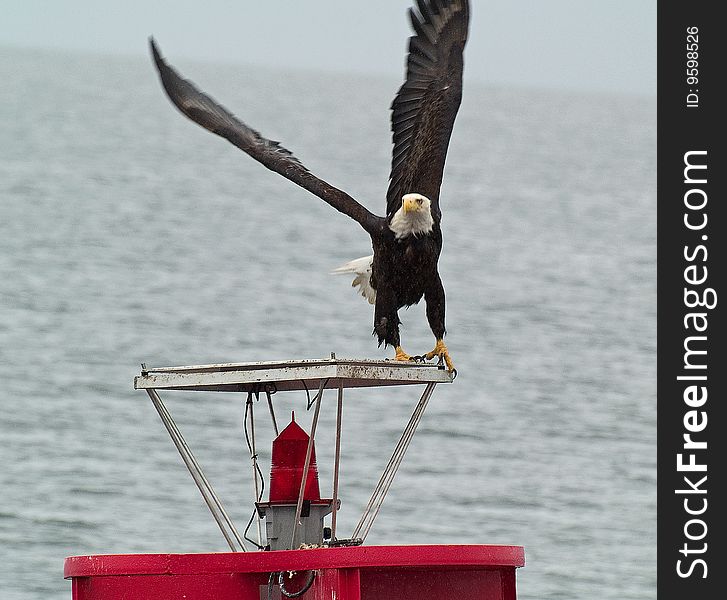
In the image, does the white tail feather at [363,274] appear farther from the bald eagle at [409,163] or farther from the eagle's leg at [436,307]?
the eagle's leg at [436,307]

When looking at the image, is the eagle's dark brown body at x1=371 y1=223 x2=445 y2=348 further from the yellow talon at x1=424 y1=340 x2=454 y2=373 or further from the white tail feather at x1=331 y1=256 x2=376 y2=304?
the white tail feather at x1=331 y1=256 x2=376 y2=304

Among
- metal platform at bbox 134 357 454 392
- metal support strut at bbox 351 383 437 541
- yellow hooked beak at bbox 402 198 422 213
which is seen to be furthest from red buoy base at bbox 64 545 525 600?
yellow hooked beak at bbox 402 198 422 213

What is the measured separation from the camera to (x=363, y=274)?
692cm

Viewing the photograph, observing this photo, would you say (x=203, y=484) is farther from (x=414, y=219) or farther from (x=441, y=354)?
(x=414, y=219)

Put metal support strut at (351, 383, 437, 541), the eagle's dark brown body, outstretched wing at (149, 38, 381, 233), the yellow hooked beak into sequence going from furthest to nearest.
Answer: outstretched wing at (149, 38, 381, 233) < the eagle's dark brown body < the yellow hooked beak < metal support strut at (351, 383, 437, 541)

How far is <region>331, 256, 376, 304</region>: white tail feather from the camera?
6.88 meters

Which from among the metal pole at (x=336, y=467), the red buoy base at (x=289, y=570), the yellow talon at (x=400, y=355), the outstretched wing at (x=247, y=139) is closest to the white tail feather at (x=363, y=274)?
the outstretched wing at (x=247, y=139)

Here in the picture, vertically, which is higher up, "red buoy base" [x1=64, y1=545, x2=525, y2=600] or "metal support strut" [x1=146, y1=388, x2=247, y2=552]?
"metal support strut" [x1=146, y1=388, x2=247, y2=552]

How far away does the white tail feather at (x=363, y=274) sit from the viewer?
688 centimetres

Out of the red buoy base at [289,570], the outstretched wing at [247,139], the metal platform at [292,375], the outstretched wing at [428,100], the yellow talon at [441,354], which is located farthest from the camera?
the outstretched wing at [428,100]

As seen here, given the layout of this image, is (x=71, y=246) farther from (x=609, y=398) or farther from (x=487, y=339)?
(x=609, y=398)

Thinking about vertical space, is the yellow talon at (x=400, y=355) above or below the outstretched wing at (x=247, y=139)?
below

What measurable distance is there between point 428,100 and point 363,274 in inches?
37.4

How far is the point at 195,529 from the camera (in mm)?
13484
